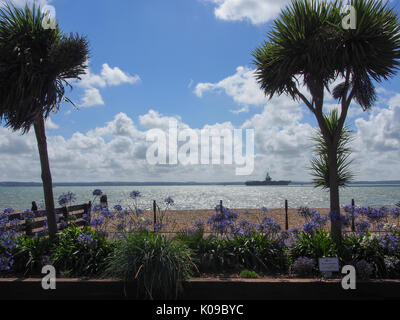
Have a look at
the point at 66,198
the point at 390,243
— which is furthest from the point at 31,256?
the point at 390,243

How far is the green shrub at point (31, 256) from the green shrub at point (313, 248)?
166 inches

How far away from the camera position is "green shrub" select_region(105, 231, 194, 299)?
4.48 meters

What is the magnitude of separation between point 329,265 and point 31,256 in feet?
16.0

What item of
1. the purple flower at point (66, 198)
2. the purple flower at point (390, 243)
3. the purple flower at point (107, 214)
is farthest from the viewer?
the purple flower at point (66, 198)

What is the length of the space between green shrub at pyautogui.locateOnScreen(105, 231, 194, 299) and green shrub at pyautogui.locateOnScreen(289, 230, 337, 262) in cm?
195

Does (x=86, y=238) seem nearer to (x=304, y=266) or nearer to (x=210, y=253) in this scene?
(x=210, y=253)

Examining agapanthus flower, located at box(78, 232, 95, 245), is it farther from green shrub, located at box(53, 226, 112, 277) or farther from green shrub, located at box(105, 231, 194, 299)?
green shrub, located at box(105, 231, 194, 299)

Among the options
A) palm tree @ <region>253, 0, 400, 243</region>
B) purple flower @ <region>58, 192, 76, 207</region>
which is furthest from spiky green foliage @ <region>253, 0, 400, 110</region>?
purple flower @ <region>58, 192, 76, 207</region>

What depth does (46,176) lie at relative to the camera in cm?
666

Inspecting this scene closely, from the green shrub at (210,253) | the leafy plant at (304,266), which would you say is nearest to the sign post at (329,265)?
the leafy plant at (304,266)

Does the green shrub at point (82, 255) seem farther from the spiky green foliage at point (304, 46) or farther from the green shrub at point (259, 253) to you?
the spiky green foliage at point (304, 46)

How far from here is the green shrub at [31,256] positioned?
559cm

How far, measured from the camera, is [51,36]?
643 cm
